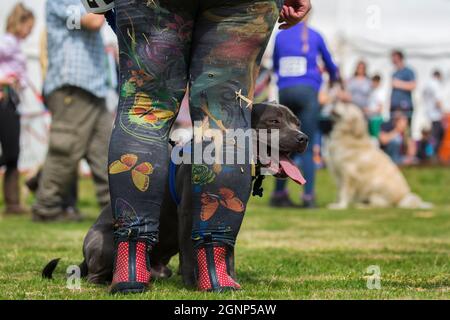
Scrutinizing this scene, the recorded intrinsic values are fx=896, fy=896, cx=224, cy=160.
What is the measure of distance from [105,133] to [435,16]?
13.3 m

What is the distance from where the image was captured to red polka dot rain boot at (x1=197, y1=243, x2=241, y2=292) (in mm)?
3297

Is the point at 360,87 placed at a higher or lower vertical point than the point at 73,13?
lower

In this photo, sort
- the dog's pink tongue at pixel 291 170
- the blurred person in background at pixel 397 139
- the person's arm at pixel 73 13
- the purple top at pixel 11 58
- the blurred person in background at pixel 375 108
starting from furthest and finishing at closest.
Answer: the blurred person in background at pixel 397 139 < the blurred person in background at pixel 375 108 < the purple top at pixel 11 58 < the person's arm at pixel 73 13 < the dog's pink tongue at pixel 291 170

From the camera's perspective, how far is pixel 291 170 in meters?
3.63

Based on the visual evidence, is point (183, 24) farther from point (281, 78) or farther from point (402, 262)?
point (281, 78)

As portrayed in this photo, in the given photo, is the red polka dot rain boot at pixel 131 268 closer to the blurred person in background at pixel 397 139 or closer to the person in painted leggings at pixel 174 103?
the person in painted leggings at pixel 174 103

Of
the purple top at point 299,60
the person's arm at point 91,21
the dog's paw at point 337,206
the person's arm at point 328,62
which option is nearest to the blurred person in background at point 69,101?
the person's arm at point 91,21

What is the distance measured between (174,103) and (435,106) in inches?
629

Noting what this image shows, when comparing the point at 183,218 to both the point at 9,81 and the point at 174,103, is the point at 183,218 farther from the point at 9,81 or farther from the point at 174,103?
the point at 9,81

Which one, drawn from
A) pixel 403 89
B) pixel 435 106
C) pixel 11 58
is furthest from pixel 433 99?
pixel 11 58

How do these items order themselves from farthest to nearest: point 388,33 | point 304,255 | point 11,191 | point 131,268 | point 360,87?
1. point 388,33
2. point 360,87
3. point 11,191
4. point 304,255
5. point 131,268

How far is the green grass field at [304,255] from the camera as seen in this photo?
3.35m

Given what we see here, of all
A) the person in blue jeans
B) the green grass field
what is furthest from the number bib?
the green grass field

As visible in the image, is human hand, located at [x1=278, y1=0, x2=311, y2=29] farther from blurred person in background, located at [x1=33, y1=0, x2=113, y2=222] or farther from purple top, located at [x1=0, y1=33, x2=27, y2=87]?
purple top, located at [x1=0, y1=33, x2=27, y2=87]
